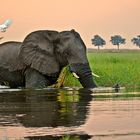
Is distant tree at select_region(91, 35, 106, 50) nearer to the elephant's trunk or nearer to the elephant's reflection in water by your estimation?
the elephant's trunk

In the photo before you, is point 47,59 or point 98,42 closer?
point 47,59

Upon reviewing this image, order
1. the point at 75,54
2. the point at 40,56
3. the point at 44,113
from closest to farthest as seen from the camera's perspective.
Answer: the point at 44,113 < the point at 75,54 < the point at 40,56

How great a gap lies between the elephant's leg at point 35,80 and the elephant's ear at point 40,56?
0.65 feet

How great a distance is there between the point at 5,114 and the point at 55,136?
14.0 feet

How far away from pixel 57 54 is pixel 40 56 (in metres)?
0.79

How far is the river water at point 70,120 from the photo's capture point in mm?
10539

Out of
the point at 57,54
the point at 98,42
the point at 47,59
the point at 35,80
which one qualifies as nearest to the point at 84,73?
the point at 57,54

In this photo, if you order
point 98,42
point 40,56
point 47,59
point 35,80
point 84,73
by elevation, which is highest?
point 98,42

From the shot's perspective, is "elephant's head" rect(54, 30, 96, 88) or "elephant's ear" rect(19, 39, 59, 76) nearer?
"elephant's head" rect(54, 30, 96, 88)

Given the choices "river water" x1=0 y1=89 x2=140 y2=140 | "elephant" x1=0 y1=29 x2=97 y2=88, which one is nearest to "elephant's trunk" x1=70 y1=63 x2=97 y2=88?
"elephant" x1=0 y1=29 x2=97 y2=88

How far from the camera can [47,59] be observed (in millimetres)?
28297

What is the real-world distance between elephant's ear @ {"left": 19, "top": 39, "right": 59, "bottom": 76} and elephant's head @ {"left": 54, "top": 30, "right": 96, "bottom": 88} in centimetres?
29

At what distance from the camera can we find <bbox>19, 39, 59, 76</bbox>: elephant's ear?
92.1 ft

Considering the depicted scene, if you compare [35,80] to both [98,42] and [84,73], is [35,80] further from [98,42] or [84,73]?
[98,42]
